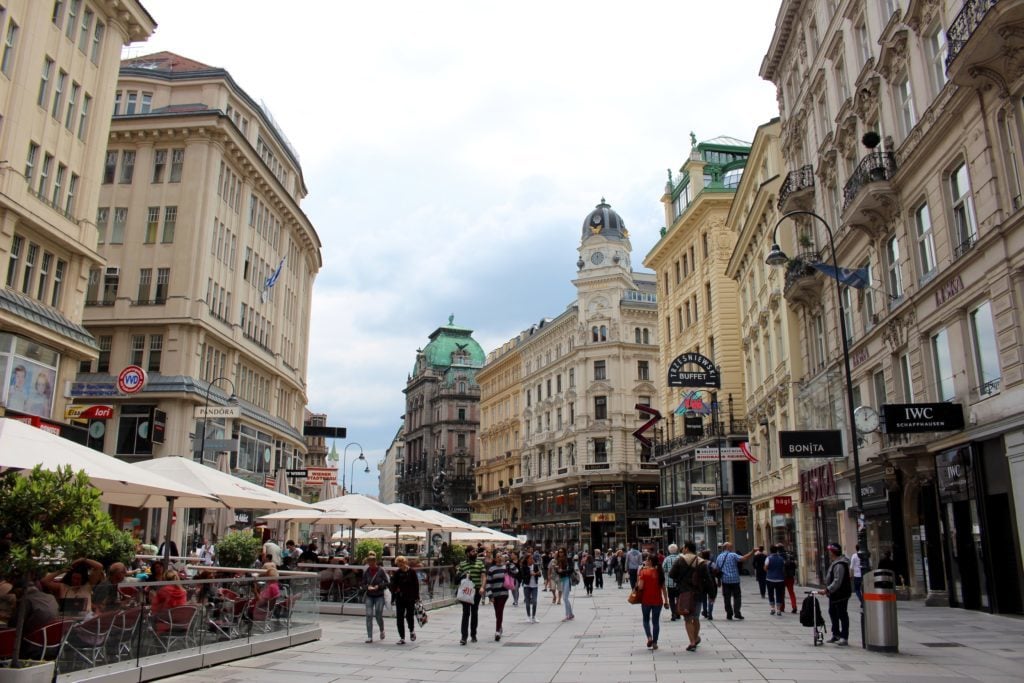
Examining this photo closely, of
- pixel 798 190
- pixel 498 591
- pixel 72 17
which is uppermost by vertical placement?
pixel 72 17

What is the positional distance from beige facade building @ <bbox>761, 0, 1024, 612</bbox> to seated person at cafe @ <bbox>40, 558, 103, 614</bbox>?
1620 cm

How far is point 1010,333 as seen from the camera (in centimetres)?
1711

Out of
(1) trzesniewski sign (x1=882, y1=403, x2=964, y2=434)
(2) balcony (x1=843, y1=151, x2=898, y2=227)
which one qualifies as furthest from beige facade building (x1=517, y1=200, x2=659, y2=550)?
(1) trzesniewski sign (x1=882, y1=403, x2=964, y2=434)

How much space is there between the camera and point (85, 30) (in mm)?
30406

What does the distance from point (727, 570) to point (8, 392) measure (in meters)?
21.3

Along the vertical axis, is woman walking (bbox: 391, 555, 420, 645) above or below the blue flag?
below

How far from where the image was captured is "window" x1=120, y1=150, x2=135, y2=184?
42.8 metres

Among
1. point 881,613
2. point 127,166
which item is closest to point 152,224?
point 127,166

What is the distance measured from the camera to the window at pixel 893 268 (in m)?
23.8

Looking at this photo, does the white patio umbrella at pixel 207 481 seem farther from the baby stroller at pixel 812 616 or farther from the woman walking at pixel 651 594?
the baby stroller at pixel 812 616

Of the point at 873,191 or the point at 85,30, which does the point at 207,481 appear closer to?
the point at 873,191

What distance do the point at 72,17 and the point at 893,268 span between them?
2861 centimetres

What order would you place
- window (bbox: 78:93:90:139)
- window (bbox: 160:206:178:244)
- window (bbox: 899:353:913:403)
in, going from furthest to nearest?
window (bbox: 160:206:178:244)
window (bbox: 78:93:90:139)
window (bbox: 899:353:913:403)

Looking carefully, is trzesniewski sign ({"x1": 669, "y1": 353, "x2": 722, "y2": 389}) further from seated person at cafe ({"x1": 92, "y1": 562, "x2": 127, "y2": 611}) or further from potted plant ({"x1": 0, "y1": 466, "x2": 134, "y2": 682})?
potted plant ({"x1": 0, "y1": 466, "x2": 134, "y2": 682})
